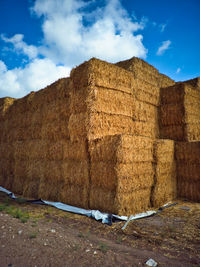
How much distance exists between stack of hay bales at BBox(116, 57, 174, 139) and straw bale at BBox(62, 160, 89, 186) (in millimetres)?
3234

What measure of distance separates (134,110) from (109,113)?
1.72 m

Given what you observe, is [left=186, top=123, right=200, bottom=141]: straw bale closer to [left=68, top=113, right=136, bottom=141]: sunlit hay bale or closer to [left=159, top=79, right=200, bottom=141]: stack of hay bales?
[left=159, top=79, right=200, bottom=141]: stack of hay bales

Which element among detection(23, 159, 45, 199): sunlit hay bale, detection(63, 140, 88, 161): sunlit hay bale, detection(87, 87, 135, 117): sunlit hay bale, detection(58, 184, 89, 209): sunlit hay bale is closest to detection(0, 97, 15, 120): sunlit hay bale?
detection(23, 159, 45, 199): sunlit hay bale

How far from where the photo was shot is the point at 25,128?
1138cm

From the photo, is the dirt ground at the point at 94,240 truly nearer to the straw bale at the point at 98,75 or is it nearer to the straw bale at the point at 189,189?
the straw bale at the point at 189,189

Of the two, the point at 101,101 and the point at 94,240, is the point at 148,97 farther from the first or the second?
the point at 94,240

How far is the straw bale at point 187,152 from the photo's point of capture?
28.7 feet

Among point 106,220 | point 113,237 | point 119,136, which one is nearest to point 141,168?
point 119,136

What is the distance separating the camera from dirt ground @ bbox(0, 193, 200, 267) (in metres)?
3.66

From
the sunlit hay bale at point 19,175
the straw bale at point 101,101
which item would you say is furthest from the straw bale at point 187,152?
the sunlit hay bale at point 19,175

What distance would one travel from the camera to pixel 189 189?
8.84 meters

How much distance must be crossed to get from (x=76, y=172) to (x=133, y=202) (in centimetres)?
238

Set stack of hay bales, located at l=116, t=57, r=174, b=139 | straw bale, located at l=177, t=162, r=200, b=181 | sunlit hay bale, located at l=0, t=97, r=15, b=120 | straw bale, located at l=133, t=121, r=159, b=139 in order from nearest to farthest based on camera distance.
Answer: straw bale, located at l=177, t=162, r=200, b=181 → straw bale, located at l=133, t=121, r=159, b=139 → stack of hay bales, located at l=116, t=57, r=174, b=139 → sunlit hay bale, located at l=0, t=97, r=15, b=120

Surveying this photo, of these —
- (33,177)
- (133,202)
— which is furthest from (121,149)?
(33,177)
